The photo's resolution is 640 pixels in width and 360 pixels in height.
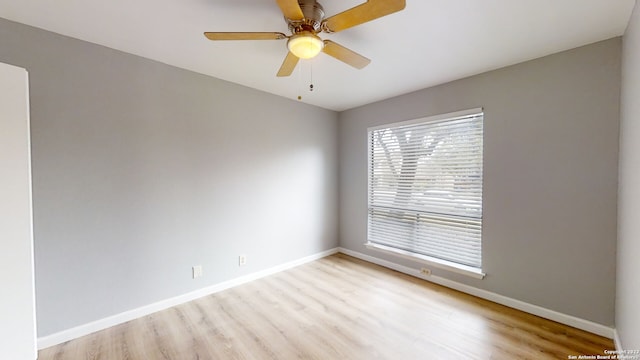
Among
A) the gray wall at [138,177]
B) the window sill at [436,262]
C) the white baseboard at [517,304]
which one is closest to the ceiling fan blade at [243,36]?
the gray wall at [138,177]

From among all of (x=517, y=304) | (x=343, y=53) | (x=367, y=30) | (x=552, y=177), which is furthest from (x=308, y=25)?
(x=517, y=304)

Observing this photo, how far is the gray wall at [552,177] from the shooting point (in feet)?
6.68

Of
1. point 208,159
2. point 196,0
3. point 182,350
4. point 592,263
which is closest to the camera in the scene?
point 196,0

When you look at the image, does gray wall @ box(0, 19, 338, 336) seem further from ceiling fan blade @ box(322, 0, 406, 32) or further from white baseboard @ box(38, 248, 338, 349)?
ceiling fan blade @ box(322, 0, 406, 32)

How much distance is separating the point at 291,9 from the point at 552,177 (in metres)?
2.60

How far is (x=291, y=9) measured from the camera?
138cm

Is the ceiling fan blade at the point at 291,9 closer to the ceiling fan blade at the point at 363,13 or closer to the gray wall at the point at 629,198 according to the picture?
the ceiling fan blade at the point at 363,13

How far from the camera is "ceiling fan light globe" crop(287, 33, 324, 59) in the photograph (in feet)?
5.08

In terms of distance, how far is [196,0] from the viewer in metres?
1.60

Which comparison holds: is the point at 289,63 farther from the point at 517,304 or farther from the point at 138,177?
the point at 517,304

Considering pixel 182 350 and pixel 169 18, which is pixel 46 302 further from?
pixel 169 18

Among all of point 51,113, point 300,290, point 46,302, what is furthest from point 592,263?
point 51,113

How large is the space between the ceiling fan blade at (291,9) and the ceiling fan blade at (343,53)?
28 centimetres

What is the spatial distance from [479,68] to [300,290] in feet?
10.0
